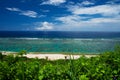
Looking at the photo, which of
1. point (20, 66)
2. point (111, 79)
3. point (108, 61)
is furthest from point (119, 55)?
point (20, 66)

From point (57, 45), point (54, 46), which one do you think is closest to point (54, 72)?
point (54, 46)

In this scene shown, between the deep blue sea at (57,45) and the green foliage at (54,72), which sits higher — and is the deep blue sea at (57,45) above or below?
below

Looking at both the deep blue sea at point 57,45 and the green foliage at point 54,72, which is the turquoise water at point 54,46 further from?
the green foliage at point 54,72

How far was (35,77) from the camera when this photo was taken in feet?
10.6

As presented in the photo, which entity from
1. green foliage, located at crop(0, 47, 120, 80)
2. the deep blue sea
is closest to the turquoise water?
the deep blue sea

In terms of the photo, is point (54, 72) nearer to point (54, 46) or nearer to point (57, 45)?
point (54, 46)

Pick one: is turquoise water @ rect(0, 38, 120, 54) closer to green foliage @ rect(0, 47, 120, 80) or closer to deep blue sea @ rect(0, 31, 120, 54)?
deep blue sea @ rect(0, 31, 120, 54)

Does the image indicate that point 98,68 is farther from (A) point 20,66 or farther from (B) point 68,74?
(A) point 20,66

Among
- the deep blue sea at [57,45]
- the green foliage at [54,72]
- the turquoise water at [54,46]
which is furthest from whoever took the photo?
the deep blue sea at [57,45]

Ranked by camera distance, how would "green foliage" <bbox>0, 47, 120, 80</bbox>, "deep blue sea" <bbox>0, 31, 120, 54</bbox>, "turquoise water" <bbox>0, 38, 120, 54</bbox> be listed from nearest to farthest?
"green foliage" <bbox>0, 47, 120, 80</bbox> < "turquoise water" <bbox>0, 38, 120, 54</bbox> < "deep blue sea" <bbox>0, 31, 120, 54</bbox>

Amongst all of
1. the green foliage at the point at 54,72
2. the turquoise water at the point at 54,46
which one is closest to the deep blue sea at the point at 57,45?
the turquoise water at the point at 54,46

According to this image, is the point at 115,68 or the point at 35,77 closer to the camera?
the point at 35,77

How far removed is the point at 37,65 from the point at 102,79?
1171mm

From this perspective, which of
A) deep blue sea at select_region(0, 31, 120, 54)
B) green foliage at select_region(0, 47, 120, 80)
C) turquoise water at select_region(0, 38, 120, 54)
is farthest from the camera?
deep blue sea at select_region(0, 31, 120, 54)
